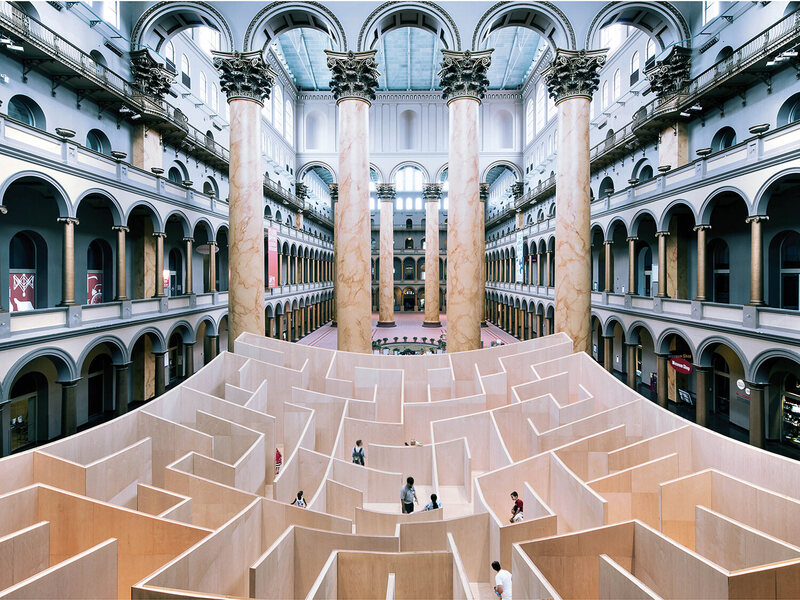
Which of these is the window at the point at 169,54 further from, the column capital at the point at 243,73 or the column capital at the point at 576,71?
the column capital at the point at 576,71

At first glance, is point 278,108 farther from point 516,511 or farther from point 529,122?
point 516,511

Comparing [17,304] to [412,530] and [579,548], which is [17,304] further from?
[579,548]

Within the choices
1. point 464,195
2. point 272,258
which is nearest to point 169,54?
point 272,258

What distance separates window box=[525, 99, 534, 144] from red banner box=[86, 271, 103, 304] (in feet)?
107

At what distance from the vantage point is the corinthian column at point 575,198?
1356 cm

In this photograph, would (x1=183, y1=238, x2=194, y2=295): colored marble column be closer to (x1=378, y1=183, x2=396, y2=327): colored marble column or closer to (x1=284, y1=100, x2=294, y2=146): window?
(x1=378, y1=183, x2=396, y2=327): colored marble column

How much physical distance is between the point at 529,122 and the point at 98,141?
104 feet

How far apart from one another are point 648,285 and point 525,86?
74.3ft

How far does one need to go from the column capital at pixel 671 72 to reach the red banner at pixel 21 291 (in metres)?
24.8

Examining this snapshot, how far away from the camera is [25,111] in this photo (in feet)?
47.2

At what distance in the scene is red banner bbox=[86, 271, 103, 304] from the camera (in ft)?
57.7

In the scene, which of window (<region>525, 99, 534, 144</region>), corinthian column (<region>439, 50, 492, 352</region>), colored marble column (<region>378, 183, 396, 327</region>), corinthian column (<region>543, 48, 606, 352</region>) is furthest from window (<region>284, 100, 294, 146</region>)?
corinthian column (<region>543, 48, 606, 352</region>)

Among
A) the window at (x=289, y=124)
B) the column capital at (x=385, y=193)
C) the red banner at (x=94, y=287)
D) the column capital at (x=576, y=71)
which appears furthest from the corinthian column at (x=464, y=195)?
the window at (x=289, y=124)

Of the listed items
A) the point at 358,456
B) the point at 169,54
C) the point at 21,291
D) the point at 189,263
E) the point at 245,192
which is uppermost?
the point at 169,54
